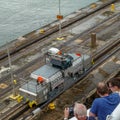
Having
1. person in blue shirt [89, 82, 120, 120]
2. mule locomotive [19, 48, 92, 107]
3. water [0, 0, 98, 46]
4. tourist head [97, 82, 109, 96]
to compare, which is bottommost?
water [0, 0, 98, 46]

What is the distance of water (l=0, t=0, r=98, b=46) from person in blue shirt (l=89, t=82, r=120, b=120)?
27.4 meters

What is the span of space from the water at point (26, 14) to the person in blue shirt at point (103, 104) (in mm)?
27372

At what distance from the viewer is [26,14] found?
42.6 meters

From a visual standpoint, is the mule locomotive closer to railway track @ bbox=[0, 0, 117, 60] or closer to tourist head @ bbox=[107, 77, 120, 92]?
railway track @ bbox=[0, 0, 117, 60]

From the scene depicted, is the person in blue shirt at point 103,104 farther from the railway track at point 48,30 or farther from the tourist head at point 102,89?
the railway track at point 48,30

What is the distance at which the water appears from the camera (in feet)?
123

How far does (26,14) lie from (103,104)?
36.2 meters

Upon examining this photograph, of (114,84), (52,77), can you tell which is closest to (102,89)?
(114,84)

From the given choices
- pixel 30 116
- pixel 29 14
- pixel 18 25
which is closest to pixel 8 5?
pixel 29 14

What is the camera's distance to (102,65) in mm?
22844

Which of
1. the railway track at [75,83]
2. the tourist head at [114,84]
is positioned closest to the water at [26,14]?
the railway track at [75,83]

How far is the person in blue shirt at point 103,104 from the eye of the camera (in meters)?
7.55

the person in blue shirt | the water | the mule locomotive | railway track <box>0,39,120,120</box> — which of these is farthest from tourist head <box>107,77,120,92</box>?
the water

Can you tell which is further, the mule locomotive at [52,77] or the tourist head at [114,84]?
the mule locomotive at [52,77]
